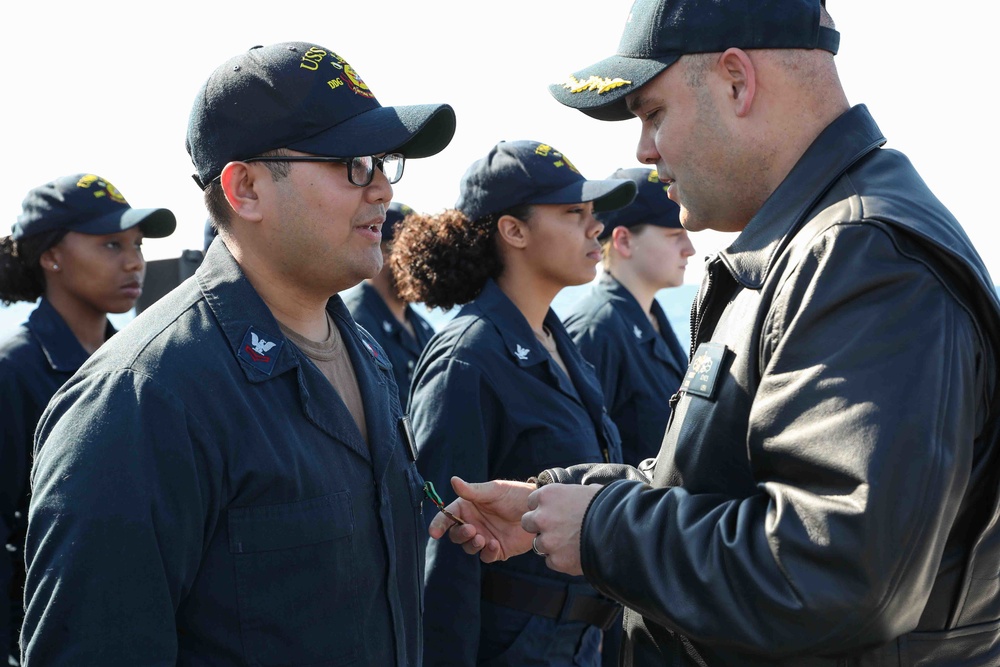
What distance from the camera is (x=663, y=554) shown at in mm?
1771

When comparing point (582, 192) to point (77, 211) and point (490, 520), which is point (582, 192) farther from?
point (77, 211)

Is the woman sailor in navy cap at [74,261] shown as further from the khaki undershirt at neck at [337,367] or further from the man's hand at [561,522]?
the man's hand at [561,522]

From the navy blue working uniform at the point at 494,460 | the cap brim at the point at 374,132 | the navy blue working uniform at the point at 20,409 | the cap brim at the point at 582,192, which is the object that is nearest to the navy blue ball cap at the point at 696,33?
the cap brim at the point at 374,132

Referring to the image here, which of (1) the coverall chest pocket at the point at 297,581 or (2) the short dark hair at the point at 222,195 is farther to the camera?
(2) the short dark hair at the point at 222,195

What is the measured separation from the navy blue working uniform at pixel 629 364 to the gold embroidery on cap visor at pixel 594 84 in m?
2.90

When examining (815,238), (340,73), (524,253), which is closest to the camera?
(815,238)

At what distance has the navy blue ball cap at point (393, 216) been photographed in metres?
6.86

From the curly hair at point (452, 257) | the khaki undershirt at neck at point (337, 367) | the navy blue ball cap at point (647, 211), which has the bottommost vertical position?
the navy blue ball cap at point (647, 211)

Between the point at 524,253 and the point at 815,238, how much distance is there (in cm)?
246

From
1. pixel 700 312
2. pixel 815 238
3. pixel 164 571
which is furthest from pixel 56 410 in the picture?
pixel 815 238

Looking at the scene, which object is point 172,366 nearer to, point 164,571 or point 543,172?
point 164,571

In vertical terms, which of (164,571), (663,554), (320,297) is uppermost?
(320,297)

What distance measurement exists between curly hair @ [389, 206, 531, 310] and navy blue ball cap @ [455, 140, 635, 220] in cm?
6

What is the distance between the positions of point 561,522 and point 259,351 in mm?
780
